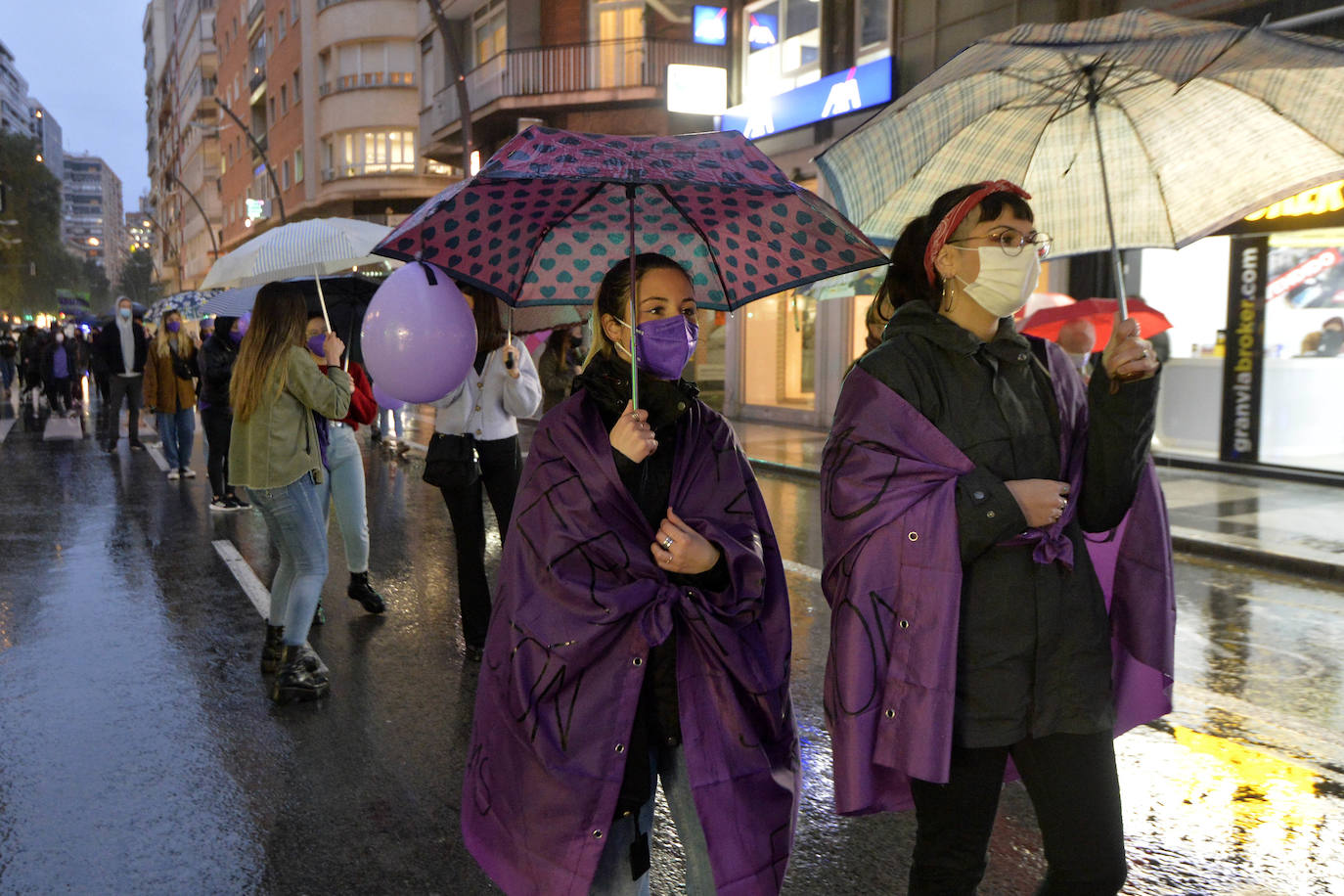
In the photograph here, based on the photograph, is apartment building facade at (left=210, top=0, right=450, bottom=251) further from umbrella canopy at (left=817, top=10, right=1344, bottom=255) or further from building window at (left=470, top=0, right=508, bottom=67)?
umbrella canopy at (left=817, top=10, right=1344, bottom=255)

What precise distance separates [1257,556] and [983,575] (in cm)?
713

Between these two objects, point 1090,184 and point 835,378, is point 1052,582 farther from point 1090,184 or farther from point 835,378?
point 835,378

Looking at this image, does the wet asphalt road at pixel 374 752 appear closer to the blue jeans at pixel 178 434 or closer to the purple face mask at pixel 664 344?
the purple face mask at pixel 664 344

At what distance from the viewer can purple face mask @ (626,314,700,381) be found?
2.47 meters

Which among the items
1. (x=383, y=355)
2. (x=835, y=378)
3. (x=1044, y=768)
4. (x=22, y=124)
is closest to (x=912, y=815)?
(x=1044, y=768)

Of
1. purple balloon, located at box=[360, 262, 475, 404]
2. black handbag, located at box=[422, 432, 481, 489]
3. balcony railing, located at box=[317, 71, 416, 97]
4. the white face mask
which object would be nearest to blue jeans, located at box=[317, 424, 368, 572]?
black handbag, located at box=[422, 432, 481, 489]

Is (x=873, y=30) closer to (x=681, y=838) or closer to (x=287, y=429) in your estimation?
(x=287, y=429)

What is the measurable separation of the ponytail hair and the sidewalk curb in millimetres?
6015

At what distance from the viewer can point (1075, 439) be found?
245 cm

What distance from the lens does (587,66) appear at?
82.6ft

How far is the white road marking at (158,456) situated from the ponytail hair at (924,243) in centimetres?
1308

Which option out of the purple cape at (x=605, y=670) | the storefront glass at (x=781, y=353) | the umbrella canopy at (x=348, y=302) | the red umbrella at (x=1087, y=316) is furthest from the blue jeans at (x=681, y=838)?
the storefront glass at (x=781, y=353)

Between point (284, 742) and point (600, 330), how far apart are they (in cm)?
297

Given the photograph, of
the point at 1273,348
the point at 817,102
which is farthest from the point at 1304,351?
the point at 817,102
